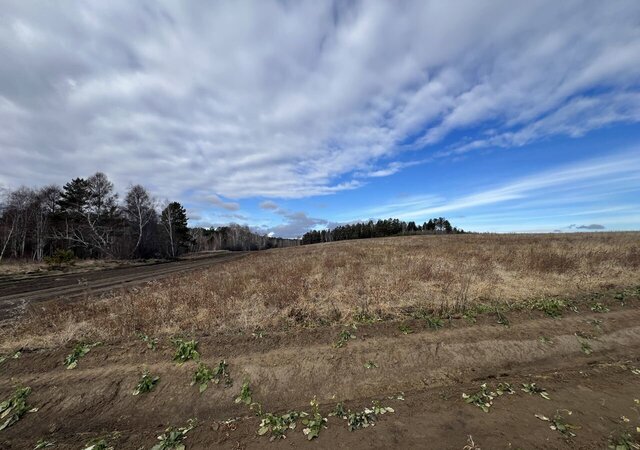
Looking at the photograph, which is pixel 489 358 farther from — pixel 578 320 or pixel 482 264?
pixel 482 264

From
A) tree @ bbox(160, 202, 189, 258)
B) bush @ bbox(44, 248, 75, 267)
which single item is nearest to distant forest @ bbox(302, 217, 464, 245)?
tree @ bbox(160, 202, 189, 258)

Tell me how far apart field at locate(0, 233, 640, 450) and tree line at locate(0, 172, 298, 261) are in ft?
143

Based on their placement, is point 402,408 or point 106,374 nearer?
point 402,408

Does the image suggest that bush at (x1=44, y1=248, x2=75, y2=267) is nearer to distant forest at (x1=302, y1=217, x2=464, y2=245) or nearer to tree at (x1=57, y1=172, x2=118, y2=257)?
tree at (x1=57, y1=172, x2=118, y2=257)

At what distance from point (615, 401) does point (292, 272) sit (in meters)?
11.5

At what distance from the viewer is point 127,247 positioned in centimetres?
4459

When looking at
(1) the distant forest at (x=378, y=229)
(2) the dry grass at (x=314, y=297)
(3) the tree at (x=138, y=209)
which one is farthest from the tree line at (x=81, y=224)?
(1) the distant forest at (x=378, y=229)

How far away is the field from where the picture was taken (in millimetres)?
4430

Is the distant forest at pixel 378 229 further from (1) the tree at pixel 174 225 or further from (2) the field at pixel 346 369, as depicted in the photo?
(2) the field at pixel 346 369

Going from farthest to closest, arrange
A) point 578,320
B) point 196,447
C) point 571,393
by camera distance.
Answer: point 578,320
point 571,393
point 196,447

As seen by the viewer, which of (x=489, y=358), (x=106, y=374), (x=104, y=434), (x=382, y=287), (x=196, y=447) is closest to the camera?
(x=196, y=447)

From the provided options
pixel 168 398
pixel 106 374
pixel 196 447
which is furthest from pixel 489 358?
pixel 106 374

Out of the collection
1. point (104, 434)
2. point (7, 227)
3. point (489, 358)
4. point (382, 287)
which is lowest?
point (104, 434)

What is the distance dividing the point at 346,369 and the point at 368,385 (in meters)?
0.51
